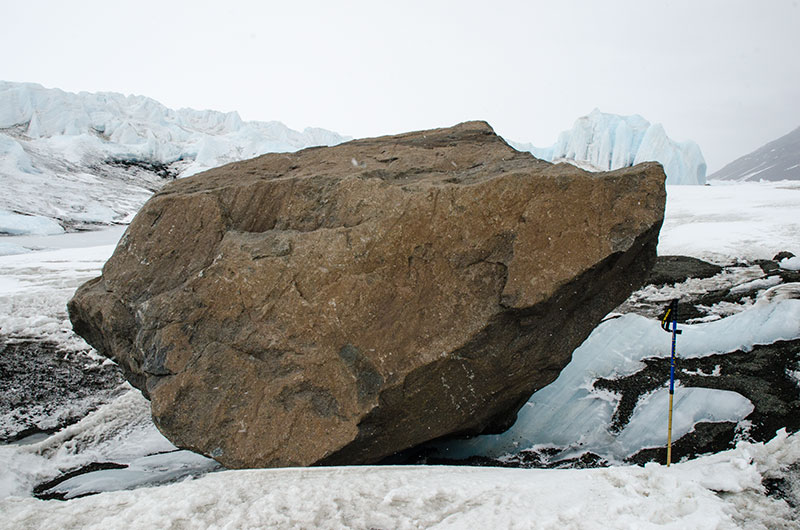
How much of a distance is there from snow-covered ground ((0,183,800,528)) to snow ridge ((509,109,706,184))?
2900 centimetres

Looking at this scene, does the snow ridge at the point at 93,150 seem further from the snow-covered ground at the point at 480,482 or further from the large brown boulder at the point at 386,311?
the large brown boulder at the point at 386,311

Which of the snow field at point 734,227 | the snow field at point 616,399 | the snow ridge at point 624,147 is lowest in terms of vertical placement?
the snow field at point 616,399

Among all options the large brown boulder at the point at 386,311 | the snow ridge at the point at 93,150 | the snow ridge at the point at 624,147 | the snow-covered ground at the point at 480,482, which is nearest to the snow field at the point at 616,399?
the snow-covered ground at the point at 480,482

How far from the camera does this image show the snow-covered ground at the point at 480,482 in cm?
281

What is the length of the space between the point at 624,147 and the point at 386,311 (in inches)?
1497

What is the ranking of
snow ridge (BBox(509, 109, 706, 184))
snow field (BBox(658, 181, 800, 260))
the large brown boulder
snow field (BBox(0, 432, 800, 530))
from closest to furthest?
snow field (BBox(0, 432, 800, 530)) → the large brown boulder → snow field (BBox(658, 181, 800, 260)) → snow ridge (BBox(509, 109, 706, 184))

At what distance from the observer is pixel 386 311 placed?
3.86 meters

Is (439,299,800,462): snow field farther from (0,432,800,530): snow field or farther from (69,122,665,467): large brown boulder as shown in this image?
(0,432,800,530): snow field

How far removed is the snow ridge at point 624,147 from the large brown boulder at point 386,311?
30766 millimetres

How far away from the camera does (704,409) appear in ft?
15.4

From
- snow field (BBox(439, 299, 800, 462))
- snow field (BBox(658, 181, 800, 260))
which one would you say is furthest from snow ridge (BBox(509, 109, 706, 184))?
snow field (BBox(439, 299, 800, 462))

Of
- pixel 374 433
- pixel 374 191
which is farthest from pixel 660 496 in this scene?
pixel 374 191

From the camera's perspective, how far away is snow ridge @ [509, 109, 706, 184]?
33719 mm

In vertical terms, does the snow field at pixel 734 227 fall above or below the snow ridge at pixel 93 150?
below
